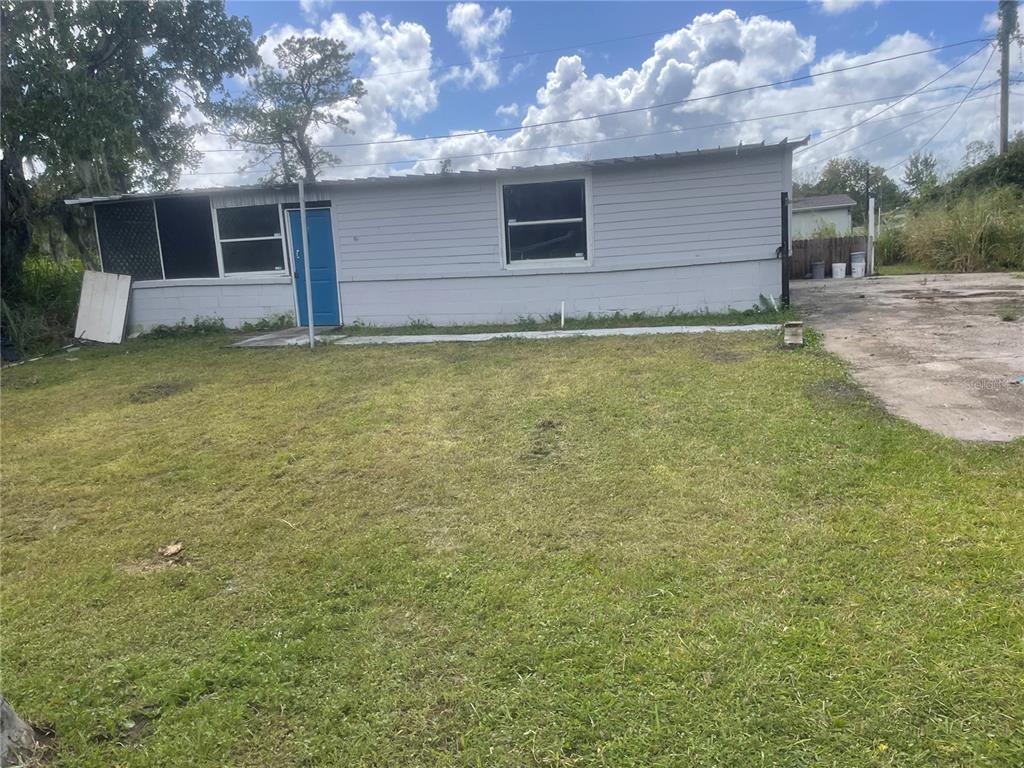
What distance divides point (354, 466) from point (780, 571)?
2.66m

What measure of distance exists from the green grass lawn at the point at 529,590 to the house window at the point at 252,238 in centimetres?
695

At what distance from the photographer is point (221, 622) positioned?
2.57m

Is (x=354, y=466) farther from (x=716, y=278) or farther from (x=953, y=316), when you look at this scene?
(x=953, y=316)

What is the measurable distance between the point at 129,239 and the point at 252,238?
7.91 ft

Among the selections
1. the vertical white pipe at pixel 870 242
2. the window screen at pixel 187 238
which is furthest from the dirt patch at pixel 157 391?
the vertical white pipe at pixel 870 242

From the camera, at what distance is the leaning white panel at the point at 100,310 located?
11.2 meters

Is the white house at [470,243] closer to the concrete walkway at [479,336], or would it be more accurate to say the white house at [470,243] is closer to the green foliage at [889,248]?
the concrete walkway at [479,336]

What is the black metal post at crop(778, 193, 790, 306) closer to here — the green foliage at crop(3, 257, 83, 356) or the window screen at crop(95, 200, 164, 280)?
the window screen at crop(95, 200, 164, 280)

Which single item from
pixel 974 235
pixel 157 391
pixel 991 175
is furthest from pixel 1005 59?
pixel 157 391

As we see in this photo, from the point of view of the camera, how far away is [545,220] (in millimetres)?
10578

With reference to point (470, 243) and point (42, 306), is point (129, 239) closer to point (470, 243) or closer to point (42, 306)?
point (42, 306)

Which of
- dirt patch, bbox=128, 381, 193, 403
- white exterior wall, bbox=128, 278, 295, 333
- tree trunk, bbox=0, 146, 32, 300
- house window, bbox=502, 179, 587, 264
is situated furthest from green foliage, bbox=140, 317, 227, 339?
house window, bbox=502, 179, 587, 264

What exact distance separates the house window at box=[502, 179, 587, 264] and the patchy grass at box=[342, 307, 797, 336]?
3.58 feet

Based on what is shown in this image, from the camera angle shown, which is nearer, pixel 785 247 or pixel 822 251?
pixel 785 247
